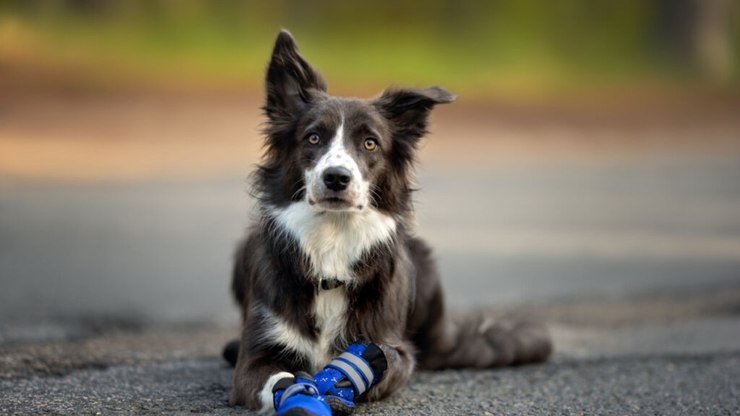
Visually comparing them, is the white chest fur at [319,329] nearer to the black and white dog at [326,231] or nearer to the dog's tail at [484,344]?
the black and white dog at [326,231]

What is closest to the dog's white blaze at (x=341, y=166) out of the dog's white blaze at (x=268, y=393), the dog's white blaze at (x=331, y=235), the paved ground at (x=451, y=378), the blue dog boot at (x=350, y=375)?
the dog's white blaze at (x=331, y=235)

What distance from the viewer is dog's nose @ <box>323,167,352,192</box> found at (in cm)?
415

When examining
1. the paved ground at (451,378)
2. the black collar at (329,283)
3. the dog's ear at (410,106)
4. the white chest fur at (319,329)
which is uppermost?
the dog's ear at (410,106)

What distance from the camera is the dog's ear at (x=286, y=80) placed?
4.76 metres

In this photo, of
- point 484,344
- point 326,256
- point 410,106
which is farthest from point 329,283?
point 484,344

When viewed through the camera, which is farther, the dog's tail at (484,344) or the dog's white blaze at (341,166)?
the dog's tail at (484,344)

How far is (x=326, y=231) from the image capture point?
443 cm

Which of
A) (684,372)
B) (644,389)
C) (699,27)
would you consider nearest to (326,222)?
(644,389)

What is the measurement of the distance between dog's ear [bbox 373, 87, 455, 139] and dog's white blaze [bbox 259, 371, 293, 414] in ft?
4.72

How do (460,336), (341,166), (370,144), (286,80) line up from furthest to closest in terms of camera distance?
(460,336) → (286,80) → (370,144) → (341,166)

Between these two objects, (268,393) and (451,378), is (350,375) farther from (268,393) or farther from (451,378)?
(451,378)

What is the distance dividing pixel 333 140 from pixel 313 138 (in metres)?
0.11

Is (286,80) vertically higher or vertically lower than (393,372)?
higher

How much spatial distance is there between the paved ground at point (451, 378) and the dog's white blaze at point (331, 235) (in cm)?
69
